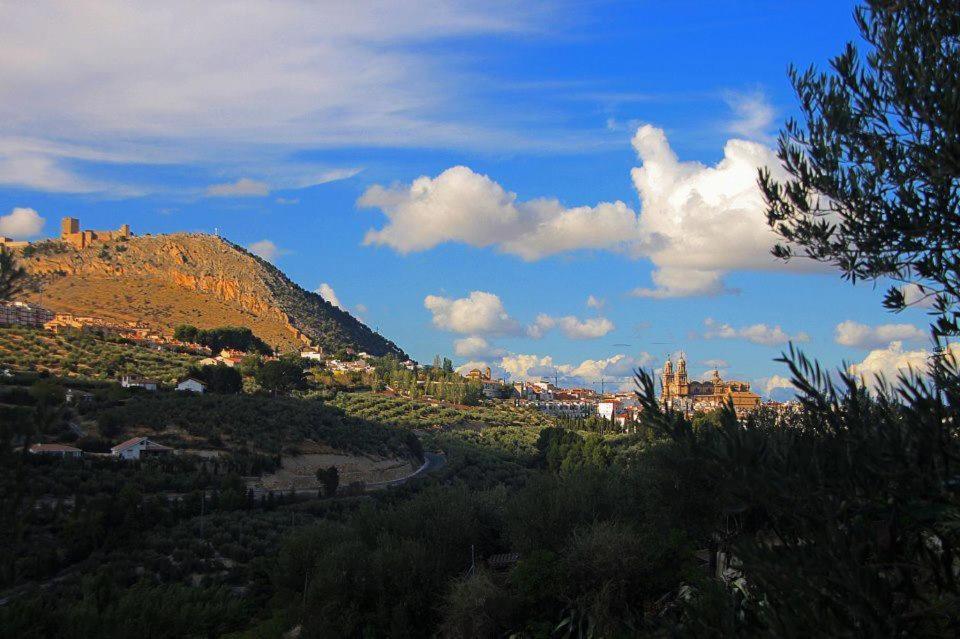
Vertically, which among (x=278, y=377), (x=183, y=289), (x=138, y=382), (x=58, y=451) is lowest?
(x=58, y=451)

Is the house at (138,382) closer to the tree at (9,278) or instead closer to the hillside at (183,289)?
the hillside at (183,289)

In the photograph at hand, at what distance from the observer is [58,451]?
33.7 meters

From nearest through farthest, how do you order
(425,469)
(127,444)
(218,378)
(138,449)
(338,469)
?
(127,444), (138,449), (338,469), (425,469), (218,378)

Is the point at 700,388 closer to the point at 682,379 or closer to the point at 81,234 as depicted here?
the point at 682,379

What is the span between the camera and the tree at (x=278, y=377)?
65312 mm

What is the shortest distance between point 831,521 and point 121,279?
4784 inches

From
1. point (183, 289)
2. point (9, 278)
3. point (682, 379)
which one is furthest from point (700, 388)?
point (9, 278)

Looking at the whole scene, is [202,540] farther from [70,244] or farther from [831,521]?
[70,244]

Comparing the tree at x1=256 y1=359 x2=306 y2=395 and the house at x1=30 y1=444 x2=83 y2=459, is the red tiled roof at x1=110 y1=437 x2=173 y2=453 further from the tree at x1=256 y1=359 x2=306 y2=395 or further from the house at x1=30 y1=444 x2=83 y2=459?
the tree at x1=256 y1=359 x2=306 y2=395

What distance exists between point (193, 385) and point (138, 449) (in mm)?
19216

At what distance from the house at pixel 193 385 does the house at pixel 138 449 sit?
53.5 feet

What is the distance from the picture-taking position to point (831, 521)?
13.0 feet

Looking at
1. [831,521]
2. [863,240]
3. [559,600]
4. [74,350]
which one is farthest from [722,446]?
[74,350]

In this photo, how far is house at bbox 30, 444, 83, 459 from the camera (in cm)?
3259
